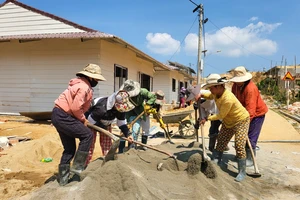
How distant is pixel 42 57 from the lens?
967 centimetres

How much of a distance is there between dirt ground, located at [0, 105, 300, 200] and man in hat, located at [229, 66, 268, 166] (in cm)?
57

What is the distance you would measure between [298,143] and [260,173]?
3434mm

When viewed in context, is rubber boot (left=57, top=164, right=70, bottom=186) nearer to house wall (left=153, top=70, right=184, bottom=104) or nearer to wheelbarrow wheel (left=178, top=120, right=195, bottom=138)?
wheelbarrow wheel (left=178, top=120, right=195, bottom=138)

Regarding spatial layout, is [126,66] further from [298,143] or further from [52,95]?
[298,143]

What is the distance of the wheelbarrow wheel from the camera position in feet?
24.9

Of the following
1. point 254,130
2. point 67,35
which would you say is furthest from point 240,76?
point 67,35

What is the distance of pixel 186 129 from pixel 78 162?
4.95 metres

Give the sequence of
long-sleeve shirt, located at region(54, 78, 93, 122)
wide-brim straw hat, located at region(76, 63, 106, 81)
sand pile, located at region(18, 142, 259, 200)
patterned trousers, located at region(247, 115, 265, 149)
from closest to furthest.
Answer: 1. sand pile, located at region(18, 142, 259, 200)
2. long-sleeve shirt, located at region(54, 78, 93, 122)
3. wide-brim straw hat, located at region(76, 63, 106, 81)
4. patterned trousers, located at region(247, 115, 265, 149)

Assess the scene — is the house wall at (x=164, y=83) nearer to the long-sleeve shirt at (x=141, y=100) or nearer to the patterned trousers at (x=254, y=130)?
the long-sleeve shirt at (x=141, y=100)

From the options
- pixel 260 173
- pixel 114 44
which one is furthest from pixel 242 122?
pixel 114 44

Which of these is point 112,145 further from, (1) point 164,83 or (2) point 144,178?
(1) point 164,83

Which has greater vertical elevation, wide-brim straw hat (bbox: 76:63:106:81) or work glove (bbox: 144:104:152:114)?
wide-brim straw hat (bbox: 76:63:106:81)

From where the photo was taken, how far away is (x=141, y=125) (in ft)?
16.8

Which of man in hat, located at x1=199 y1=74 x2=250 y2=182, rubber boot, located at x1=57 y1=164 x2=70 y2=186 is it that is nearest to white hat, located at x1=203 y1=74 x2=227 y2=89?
man in hat, located at x1=199 y1=74 x2=250 y2=182
